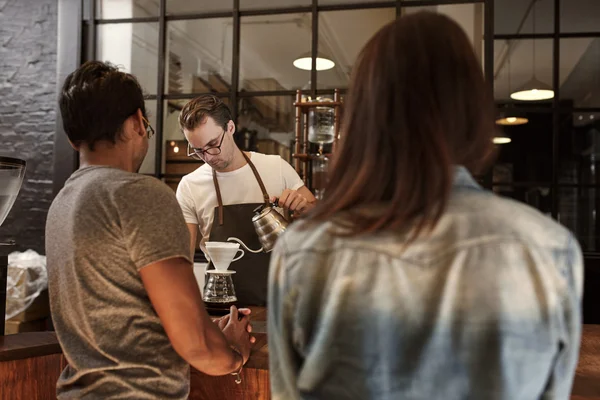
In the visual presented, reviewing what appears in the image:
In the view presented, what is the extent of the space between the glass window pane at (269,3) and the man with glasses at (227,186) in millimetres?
1568

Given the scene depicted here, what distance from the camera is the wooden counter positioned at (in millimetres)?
1732

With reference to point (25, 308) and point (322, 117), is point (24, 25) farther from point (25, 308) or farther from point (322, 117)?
point (322, 117)

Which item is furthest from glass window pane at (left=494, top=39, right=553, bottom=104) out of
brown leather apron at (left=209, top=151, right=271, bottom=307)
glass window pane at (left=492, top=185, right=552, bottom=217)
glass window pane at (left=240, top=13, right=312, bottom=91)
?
brown leather apron at (left=209, top=151, right=271, bottom=307)

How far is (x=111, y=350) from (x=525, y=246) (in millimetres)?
830

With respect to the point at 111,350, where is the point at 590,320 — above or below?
below

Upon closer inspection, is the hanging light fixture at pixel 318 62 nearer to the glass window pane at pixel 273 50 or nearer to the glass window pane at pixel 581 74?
the glass window pane at pixel 273 50

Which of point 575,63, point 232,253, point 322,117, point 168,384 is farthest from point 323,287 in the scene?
point 575,63

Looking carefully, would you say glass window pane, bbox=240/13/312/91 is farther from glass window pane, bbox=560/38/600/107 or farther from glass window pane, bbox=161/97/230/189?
glass window pane, bbox=560/38/600/107

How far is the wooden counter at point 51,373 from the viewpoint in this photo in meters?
1.73

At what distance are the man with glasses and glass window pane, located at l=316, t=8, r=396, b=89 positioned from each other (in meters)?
1.17

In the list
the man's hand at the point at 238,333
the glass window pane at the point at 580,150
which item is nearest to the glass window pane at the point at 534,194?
the glass window pane at the point at 580,150

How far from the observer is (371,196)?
2.78 ft

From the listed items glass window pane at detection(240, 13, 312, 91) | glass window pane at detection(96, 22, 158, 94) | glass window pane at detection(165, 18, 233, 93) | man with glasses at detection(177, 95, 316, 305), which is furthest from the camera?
glass window pane at detection(96, 22, 158, 94)

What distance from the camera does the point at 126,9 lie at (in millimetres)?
4508
